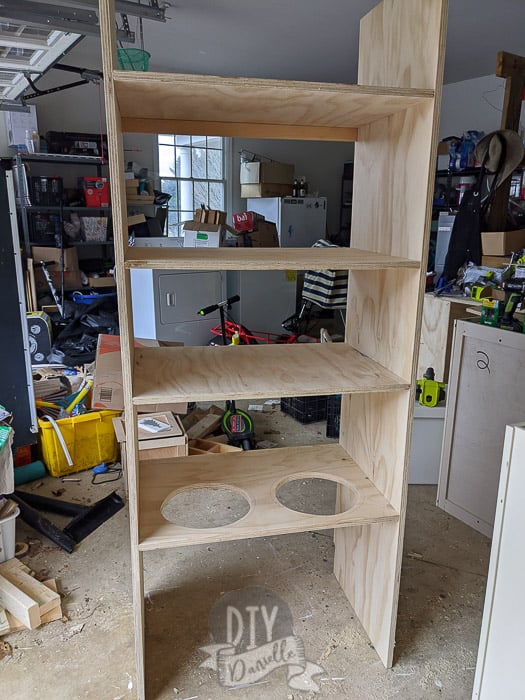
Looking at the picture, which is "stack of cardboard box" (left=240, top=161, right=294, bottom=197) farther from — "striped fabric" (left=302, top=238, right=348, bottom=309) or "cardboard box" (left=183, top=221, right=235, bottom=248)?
"striped fabric" (left=302, top=238, right=348, bottom=309)

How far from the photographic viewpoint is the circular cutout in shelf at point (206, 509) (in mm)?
2387

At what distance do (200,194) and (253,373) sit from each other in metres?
5.85

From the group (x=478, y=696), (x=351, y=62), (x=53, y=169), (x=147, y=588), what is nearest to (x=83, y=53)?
(x=53, y=169)

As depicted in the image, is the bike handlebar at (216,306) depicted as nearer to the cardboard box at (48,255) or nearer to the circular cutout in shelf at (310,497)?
the circular cutout in shelf at (310,497)

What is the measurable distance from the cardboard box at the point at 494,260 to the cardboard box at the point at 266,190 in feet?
10.6

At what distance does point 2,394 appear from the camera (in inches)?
96.7

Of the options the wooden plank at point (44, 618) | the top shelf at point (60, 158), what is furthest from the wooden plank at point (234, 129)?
the top shelf at point (60, 158)

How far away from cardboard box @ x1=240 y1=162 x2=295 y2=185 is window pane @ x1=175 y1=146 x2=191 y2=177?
0.68 meters

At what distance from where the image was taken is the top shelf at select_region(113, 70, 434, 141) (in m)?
1.16

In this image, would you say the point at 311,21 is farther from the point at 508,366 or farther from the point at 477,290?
the point at 508,366

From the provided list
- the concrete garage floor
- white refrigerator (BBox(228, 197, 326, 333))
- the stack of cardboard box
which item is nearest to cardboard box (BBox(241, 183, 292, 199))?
the stack of cardboard box

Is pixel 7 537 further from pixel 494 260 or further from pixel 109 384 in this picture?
pixel 494 260

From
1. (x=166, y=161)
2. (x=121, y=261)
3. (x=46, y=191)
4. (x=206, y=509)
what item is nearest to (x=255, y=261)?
(x=121, y=261)

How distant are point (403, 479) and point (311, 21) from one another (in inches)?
161
